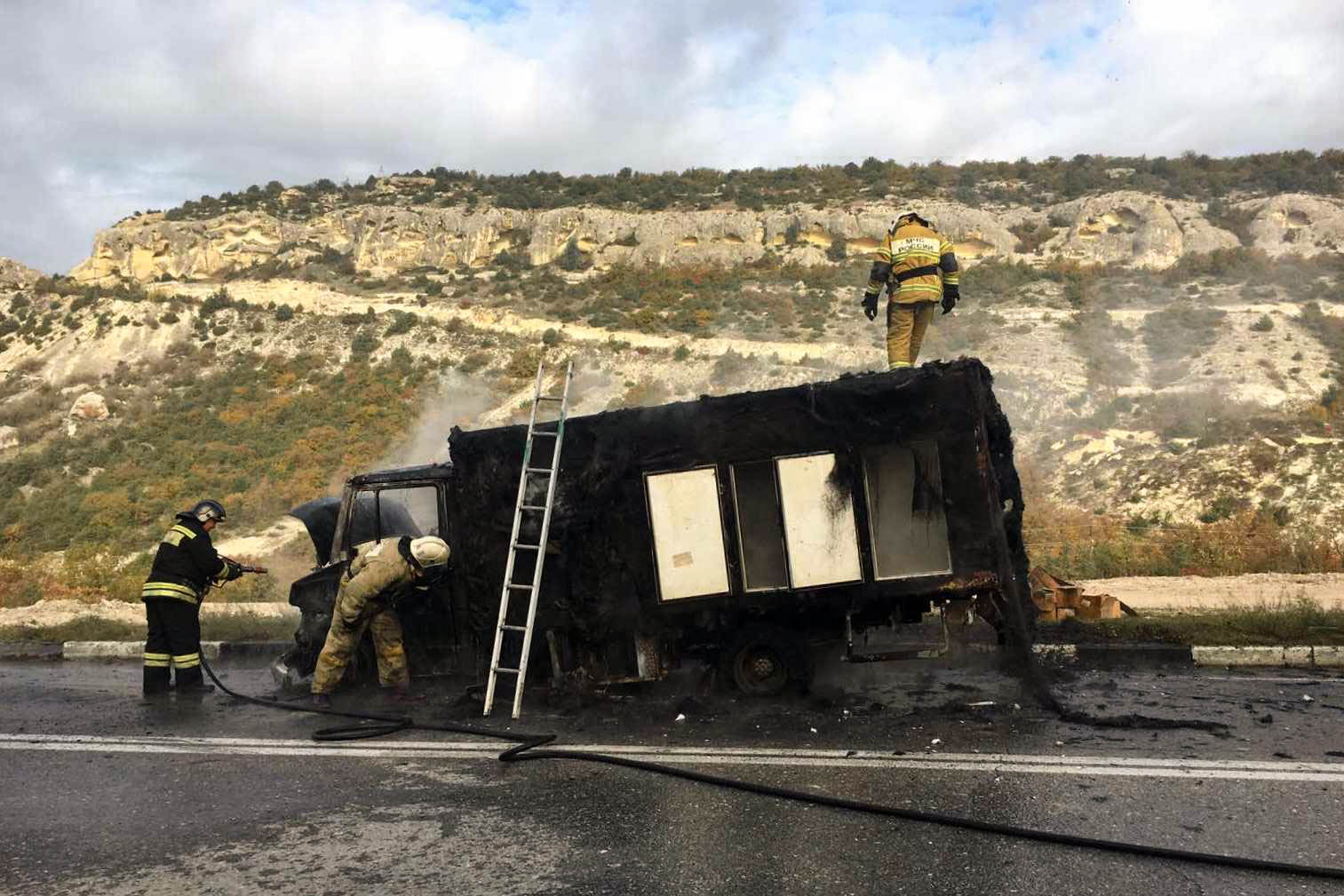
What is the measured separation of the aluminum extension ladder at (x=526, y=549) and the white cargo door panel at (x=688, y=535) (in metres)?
0.78

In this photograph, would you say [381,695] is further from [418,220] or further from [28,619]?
[418,220]

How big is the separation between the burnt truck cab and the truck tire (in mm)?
2332

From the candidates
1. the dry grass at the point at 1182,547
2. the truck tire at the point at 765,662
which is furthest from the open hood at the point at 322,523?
the dry grass at the point at 1182,547

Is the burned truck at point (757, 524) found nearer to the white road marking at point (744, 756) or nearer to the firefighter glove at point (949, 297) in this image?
the white road marking at point (744, 756)

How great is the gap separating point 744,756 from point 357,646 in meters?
3.62

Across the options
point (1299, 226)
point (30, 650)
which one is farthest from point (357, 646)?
point (1299, 226)

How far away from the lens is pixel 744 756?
5914 millimetres

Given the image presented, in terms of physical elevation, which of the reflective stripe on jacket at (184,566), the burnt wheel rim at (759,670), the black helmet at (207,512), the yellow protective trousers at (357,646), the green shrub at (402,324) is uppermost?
the green shrub at (402,324)

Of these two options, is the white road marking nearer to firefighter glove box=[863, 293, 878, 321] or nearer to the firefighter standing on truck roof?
the firefighter standing on truck roof

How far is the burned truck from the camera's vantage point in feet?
22.3

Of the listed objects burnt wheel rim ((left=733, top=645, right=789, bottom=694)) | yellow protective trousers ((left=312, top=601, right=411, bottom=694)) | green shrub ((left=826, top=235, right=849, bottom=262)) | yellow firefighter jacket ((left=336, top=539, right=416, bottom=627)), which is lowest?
burnt wheel rim ((left=733, top=645, right=789, bottom=694))

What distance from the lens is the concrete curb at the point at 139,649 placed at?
1115cm

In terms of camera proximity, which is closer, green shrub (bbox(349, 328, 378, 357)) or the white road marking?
the white road marking

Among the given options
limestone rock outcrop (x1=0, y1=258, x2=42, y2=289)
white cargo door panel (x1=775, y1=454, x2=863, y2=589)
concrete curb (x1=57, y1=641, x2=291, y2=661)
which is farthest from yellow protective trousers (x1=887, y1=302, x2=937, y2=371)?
limestone rock outcrop (x1=0, y1=258, x2=42, y2=289)
